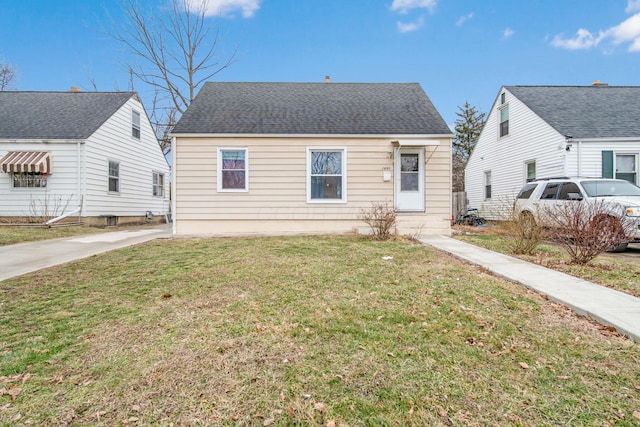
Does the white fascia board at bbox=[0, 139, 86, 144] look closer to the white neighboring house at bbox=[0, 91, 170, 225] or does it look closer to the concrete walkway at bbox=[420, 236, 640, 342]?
the white neighboring house at bbox=[0, 91, 170, 225]

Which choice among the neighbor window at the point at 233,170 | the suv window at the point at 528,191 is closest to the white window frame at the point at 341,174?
the neighbor window at the point at 233,170

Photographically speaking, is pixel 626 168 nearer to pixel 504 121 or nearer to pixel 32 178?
pixel 504 121

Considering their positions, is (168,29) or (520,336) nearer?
(520,336)

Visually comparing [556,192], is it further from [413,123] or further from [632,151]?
[632,151]

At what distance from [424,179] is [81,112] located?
551 inches

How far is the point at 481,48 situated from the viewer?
55.4ft

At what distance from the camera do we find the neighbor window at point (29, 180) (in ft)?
39.0

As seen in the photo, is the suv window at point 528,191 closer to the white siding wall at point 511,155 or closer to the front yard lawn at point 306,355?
the white siding wall at point 511,155

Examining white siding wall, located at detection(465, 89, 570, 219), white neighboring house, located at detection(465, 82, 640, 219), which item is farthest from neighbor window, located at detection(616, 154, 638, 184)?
white siding wall, located at detection(465, 89, 570, 219)

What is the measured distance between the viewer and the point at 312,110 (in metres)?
10.9

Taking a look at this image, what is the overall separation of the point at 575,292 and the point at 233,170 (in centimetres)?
855

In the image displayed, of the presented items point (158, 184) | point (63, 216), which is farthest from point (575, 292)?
point (158, 184)

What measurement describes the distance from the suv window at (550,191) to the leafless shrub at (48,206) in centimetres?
1588

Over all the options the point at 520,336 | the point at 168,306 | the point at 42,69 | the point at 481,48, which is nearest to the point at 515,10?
the point at 481,48
